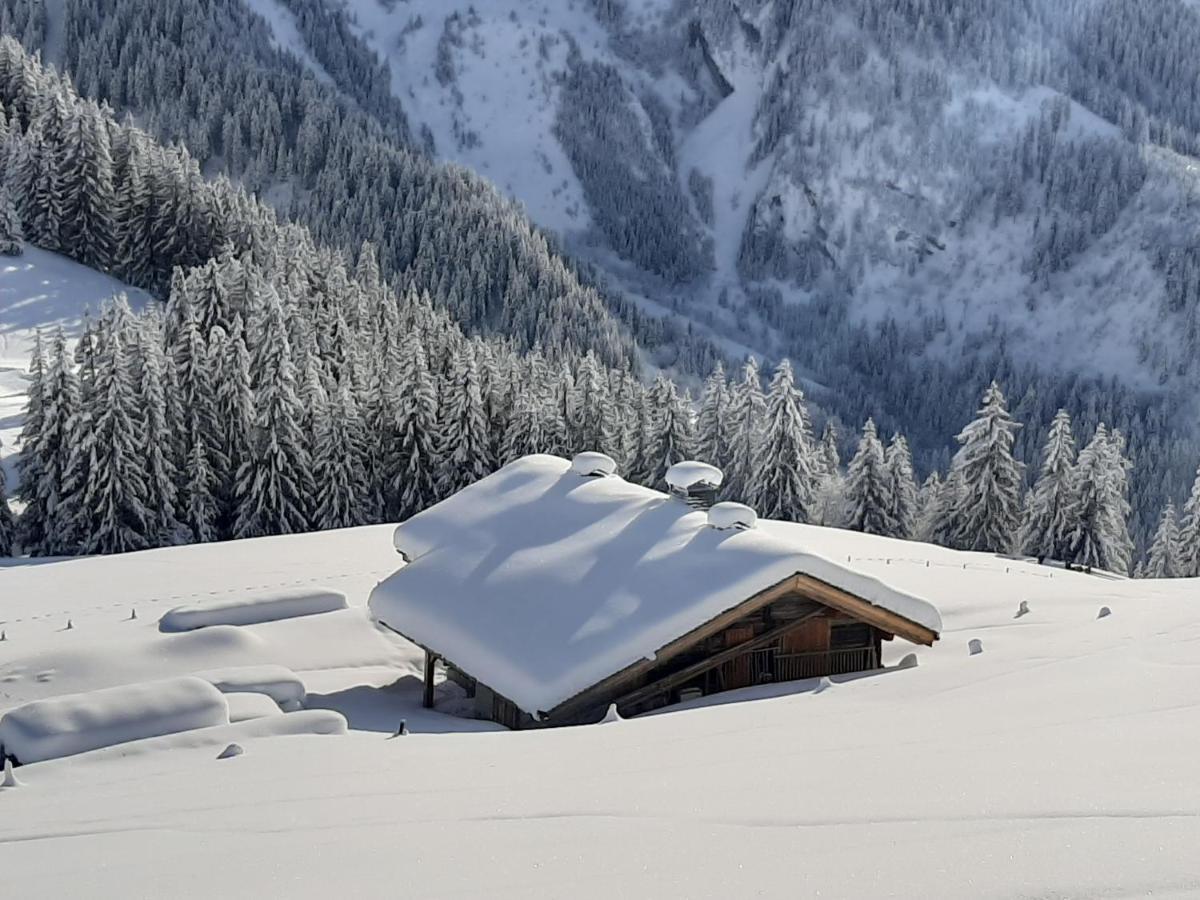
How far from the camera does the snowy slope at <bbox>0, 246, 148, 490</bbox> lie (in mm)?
73375

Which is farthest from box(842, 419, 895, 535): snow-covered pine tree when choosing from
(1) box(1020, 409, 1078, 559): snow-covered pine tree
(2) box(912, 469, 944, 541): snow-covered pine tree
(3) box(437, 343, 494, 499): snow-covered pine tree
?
(3) box(437, 343, 494, 499): snow-covered pine tree

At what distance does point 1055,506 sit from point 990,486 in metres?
2.96

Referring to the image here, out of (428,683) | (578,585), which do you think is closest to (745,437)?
(428,683)

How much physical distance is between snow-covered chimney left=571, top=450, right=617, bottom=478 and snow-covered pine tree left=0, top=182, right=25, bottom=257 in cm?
7140

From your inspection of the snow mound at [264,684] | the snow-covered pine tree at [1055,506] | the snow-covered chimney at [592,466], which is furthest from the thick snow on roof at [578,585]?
the snow-covered pine tree at [1055,506]

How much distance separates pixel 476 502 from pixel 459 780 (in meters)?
14.9

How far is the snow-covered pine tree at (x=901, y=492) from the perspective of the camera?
199 ft

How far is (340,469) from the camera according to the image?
5712 centimetres

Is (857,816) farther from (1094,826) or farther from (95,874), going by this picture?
(95,874)

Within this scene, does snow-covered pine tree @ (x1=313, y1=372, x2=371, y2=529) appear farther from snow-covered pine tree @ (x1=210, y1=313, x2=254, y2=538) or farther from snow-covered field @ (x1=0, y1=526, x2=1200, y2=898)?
snow-covered field @ (x1=0, y1=526, x2=1200, y2=898)

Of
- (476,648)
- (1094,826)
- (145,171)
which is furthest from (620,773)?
(145,171)

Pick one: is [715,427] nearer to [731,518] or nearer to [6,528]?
[6,528]

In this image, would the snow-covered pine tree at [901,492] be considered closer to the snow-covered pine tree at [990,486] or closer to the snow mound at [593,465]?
the snow-covered pine tree at [990,486]

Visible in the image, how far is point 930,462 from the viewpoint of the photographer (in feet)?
587
